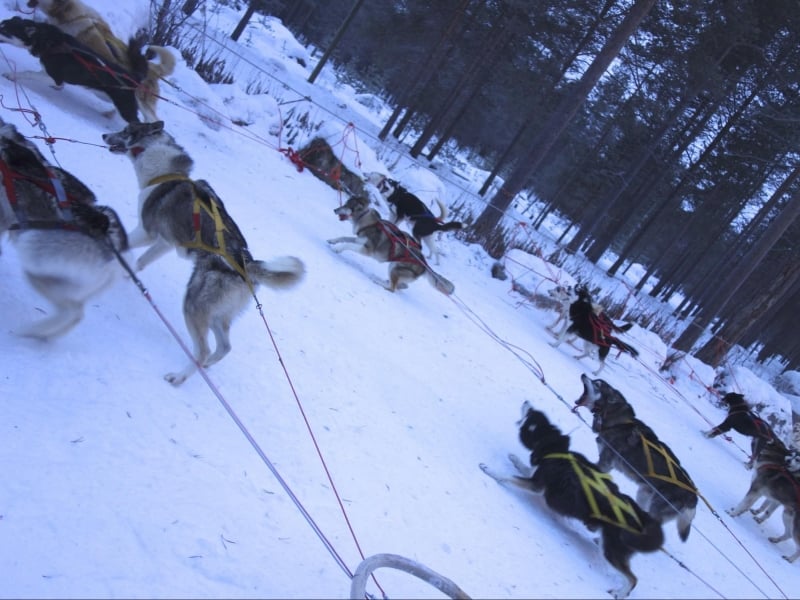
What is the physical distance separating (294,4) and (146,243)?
115ft

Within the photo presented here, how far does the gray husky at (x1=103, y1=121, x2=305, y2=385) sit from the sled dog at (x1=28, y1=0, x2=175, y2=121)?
10.5 feet

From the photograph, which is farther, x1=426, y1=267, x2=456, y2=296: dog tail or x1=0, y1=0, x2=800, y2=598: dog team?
x1=426, y1=267, x2=456, y2=296: dog tail

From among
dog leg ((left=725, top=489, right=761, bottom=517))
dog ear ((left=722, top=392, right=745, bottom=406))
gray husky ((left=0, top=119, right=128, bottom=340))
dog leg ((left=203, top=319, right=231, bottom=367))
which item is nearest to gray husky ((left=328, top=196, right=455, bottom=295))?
dog leg ((left=203, top=319, right=231, bottom=367))

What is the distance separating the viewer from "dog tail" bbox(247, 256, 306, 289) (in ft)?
9.92

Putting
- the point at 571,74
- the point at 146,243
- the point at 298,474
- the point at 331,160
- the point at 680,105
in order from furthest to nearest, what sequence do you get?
the point at 571,74
the point at 680,105
the point at 331,160
the point at 146,243
the point at 298,474

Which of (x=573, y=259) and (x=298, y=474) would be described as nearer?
(x=298, y=474)

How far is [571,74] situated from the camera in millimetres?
22859

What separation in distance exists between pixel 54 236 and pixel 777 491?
23.9 feet

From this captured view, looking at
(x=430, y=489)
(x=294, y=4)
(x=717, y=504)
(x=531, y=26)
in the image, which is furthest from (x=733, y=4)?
(x=294, y=4)

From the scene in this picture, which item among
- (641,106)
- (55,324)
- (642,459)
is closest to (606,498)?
(642,459)

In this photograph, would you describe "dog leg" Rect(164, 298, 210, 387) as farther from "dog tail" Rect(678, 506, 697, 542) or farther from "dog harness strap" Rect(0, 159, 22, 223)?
"dog tail" Rect(678, 506, 697, 542)

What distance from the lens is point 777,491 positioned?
5.46 m

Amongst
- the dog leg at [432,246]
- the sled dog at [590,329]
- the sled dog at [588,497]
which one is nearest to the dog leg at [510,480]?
the sled dog at [588,497]

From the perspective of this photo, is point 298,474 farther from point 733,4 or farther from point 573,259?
point 573,259
